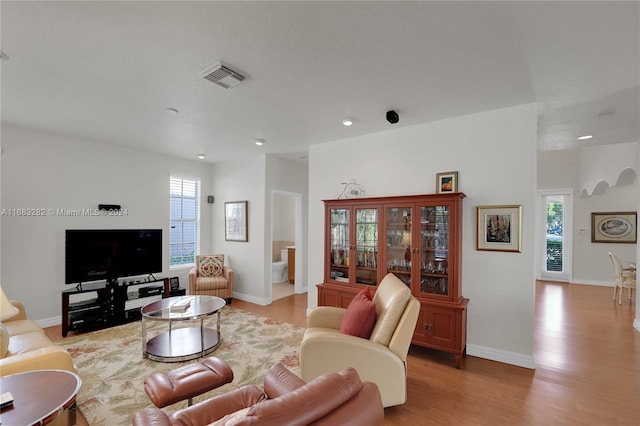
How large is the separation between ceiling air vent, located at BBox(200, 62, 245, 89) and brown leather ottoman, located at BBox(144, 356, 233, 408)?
2247 mm

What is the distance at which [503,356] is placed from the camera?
3154 millimetres

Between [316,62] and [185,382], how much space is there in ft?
7.98

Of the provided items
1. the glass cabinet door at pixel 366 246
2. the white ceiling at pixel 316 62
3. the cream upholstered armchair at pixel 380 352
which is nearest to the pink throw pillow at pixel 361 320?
the cream upholstered armchair at pixel 380 352

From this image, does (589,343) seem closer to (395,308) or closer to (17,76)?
(395,308)

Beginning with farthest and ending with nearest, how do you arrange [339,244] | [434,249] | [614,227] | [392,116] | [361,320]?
[614,227]
[339,244]
[434,249]
[392,116]
[361,320]

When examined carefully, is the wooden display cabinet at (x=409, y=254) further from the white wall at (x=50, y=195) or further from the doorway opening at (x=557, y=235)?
the doorway opening at (x=557, y=235)

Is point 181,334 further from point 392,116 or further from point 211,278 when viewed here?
point 392,116

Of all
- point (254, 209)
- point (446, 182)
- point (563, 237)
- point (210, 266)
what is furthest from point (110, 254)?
point (563, 237)

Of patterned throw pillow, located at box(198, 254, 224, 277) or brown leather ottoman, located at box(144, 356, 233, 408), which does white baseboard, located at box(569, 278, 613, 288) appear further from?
brown leather ottoman, located at box(144, 356, 233, 408)

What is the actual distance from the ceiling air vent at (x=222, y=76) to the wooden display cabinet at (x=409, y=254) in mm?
1976

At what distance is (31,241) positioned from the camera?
398 cm

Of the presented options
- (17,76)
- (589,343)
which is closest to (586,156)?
(589,343)

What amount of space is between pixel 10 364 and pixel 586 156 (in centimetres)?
1039

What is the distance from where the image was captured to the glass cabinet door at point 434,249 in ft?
10.8
